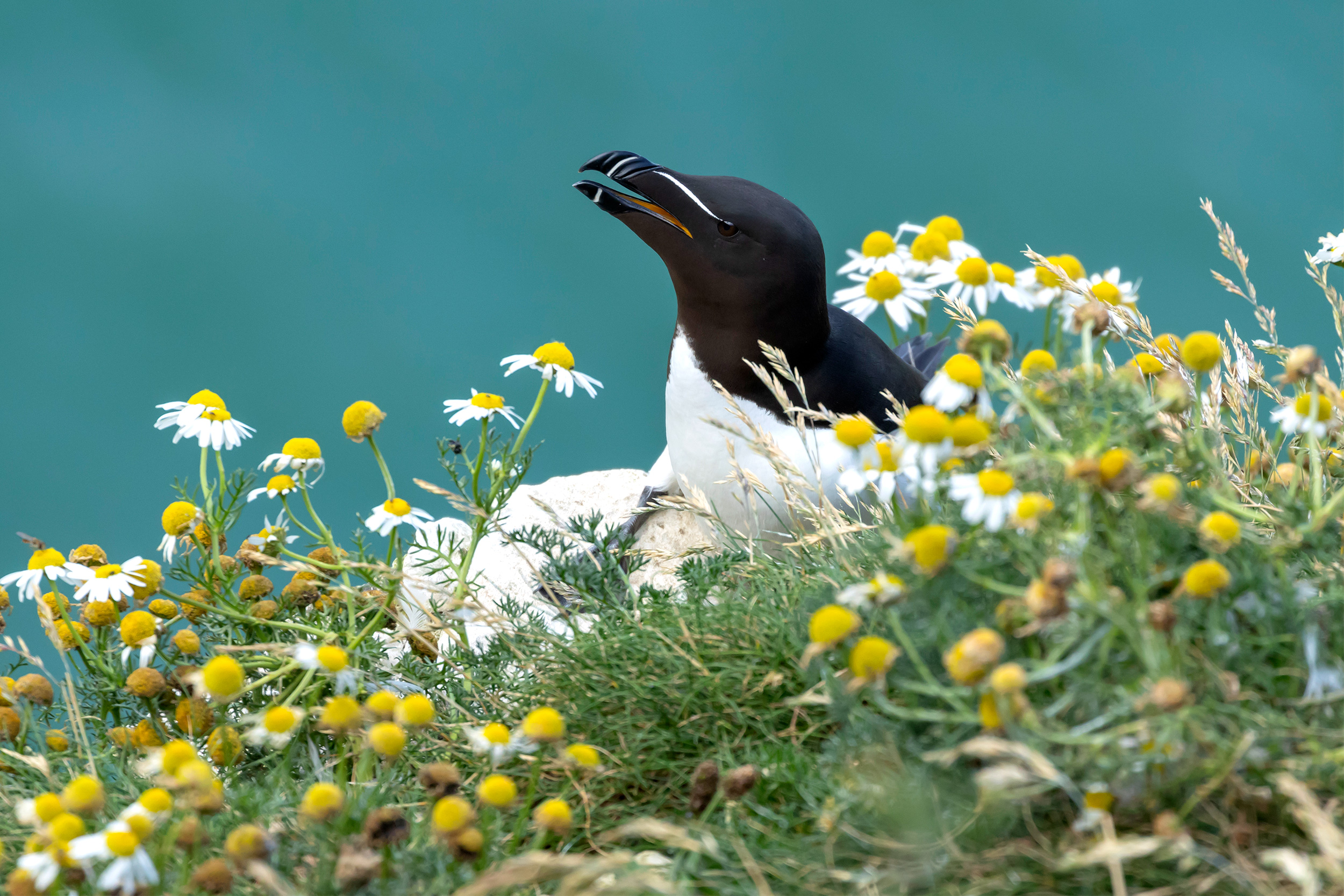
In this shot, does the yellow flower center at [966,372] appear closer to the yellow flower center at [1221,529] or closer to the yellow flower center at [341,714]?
the yellow flower center at [1221,529]

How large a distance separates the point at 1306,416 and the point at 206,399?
5.34 ft

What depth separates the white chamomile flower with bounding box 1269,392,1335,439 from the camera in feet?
4.15

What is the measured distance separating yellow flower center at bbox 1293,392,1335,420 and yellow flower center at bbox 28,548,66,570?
176cm

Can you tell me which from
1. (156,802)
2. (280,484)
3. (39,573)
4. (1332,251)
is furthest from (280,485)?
(1332,251)

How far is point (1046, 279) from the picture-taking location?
195 centimetres

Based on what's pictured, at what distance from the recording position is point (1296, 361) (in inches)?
47.8

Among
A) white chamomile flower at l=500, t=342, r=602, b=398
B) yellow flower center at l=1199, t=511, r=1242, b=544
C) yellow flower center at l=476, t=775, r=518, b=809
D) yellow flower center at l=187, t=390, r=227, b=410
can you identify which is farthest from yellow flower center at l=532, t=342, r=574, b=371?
yellow flower center at l=1199, t=511, r=1242, b=544

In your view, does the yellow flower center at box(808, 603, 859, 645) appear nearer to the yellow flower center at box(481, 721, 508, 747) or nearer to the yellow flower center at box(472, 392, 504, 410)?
the yellow flower center at box(481, 721, 508, 747)

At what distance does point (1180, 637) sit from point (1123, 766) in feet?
0.41

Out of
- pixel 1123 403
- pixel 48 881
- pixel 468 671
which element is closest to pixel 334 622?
pixel 468 671

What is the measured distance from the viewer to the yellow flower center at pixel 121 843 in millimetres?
1068

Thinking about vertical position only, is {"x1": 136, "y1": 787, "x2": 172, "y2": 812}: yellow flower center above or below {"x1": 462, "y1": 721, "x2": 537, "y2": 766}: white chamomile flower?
below

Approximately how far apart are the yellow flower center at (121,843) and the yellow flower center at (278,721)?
179 mm

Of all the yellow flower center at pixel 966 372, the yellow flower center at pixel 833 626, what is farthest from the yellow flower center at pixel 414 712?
the yellow flower center at pixel 966 372
